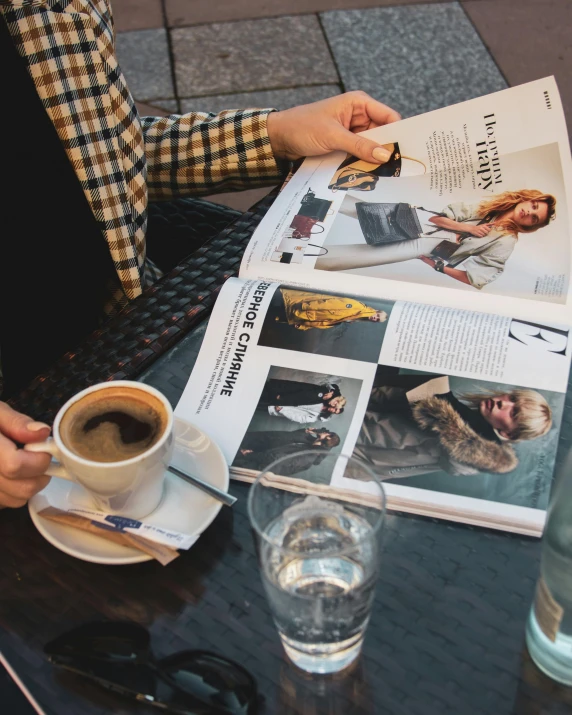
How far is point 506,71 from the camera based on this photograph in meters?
2.16

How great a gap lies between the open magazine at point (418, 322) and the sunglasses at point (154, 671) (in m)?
0.14

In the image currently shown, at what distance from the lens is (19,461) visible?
0.54m

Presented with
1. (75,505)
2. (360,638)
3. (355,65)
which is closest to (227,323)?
(75,505)

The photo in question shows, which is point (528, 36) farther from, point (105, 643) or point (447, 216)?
point (105, 643)

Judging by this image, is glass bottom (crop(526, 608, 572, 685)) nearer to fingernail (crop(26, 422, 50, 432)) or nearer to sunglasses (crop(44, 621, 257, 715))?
sunglasses (crop(44, 621, 257, 715))

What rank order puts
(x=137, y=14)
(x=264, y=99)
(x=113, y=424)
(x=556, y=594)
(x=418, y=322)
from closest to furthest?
(x=556, y=594) < (x=113, y=424) < (x=418, y=322) < (x=264, y=99) < (x=137, y=14)

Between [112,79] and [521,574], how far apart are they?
0.69m

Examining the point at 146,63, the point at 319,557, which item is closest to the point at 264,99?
the point at 146,63

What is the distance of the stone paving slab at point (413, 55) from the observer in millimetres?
2104

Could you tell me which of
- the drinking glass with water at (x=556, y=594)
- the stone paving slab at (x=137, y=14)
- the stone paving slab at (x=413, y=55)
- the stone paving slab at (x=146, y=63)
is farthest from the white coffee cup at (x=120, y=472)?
the stone paving slab at (x=137, y=14)

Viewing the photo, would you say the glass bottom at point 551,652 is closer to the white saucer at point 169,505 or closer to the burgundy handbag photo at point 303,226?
the white saucer at point 169,505

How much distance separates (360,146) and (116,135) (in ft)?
0.96

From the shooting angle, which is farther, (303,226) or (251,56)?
(251,56)

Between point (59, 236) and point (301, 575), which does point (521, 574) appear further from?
point (59, 236)
